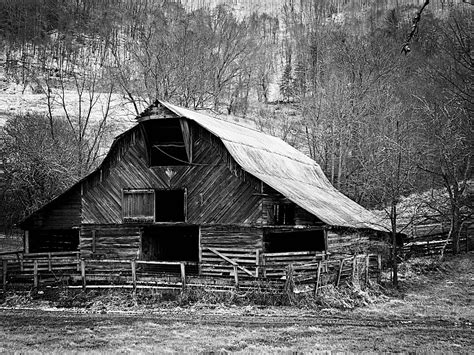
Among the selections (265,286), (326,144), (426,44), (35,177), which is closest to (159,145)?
(265,286)

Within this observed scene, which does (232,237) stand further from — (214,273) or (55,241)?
(55,241)

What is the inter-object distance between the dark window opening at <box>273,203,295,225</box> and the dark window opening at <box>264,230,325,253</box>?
2.25 meters

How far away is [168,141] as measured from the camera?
83.7 feet

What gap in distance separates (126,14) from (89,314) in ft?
325

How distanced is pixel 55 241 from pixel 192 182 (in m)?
10.4

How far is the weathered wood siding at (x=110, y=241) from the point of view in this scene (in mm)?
24916

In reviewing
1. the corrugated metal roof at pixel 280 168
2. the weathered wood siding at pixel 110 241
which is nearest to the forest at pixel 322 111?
the corrugated metal roof at pixel 280 168

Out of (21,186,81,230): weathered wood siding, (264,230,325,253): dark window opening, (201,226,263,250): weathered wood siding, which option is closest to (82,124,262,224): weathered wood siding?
(201,226,263,250): weathered wood siding

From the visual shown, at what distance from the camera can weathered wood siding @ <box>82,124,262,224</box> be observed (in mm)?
23000

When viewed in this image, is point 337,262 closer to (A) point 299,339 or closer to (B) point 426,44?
(A) point 299,339

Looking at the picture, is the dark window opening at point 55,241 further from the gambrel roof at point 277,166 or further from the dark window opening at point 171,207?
the dark window opening at point 171,207

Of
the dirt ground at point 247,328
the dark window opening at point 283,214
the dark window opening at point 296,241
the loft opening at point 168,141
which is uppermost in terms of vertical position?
the loft opening at point 168,141

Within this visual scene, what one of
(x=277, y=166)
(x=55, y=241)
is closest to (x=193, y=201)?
(x=277, y=166)

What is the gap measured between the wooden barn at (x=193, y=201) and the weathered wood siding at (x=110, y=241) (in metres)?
0.04
